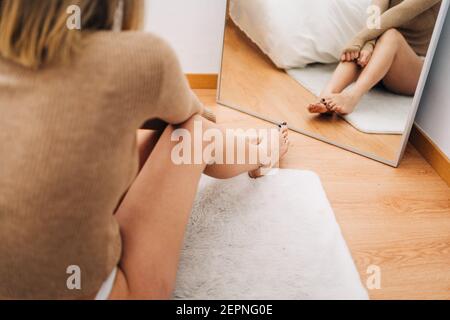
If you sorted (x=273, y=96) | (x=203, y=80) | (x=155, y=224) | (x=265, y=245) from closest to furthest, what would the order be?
(x=155, y=224), (x=265, y=245), (x=273, y=96), (x=203, y=80)

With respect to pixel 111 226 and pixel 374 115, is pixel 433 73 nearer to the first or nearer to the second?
pixel 374 115

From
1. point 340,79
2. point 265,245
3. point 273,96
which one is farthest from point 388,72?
point 265,245

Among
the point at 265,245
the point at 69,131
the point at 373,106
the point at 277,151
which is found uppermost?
the point at 69,131

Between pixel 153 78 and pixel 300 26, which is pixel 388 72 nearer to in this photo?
pixel 300 26

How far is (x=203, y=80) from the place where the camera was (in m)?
1.87

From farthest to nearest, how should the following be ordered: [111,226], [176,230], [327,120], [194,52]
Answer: [194,52] < [327,120] < [176,230] < [111,226]

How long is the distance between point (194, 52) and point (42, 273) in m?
1.31

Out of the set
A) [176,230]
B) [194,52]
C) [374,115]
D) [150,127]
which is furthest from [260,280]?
[194,52]

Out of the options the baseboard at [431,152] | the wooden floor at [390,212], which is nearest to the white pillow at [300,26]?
the wooden floor at [390,212]

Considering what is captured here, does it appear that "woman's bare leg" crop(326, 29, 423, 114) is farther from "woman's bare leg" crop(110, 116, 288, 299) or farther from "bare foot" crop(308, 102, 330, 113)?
"woman's bare leg" crop(110, 116, 288, 299)

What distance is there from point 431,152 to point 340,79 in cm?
39

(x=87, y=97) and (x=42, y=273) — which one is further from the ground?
(x=87, y=97)

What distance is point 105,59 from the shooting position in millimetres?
586

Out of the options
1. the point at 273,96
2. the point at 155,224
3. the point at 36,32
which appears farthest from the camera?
the point at 273,96
